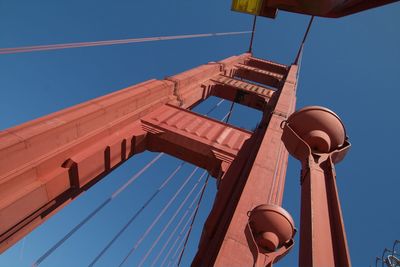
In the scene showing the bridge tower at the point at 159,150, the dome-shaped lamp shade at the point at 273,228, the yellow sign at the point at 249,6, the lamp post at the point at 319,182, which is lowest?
the bridge tower at the point at 159,150

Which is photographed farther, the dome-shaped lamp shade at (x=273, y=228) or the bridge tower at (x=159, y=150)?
the bridge tower at (x=159, y=150)

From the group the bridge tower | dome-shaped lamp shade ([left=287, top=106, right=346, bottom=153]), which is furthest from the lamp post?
the bridge tower

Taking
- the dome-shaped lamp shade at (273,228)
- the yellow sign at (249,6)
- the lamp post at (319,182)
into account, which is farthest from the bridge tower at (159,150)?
the yellow sign at (249,6)

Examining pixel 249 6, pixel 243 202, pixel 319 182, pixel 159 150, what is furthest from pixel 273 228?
pixel 249 6

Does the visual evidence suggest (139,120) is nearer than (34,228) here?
No

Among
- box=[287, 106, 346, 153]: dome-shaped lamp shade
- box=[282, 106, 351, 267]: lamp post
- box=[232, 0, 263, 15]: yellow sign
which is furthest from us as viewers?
box=[232, 0, 263, 15]: yellow sign

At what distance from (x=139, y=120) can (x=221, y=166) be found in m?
2.58

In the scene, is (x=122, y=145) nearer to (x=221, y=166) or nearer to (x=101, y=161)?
(x=101, y=161)

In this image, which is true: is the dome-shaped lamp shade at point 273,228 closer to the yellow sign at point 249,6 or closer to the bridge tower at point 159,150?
the bridge tower at point 159,150

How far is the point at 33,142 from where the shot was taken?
4.68 m

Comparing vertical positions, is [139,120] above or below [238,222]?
below

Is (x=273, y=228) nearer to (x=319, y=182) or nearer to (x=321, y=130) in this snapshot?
(x=319, y=182)

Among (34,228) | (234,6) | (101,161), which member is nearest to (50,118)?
(101,161)

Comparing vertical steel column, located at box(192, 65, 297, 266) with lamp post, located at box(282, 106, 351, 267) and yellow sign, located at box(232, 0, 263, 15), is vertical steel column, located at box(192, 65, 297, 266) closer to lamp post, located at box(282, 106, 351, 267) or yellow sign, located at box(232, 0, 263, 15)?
lamp post, located at box(282, 106, 351, 267)
